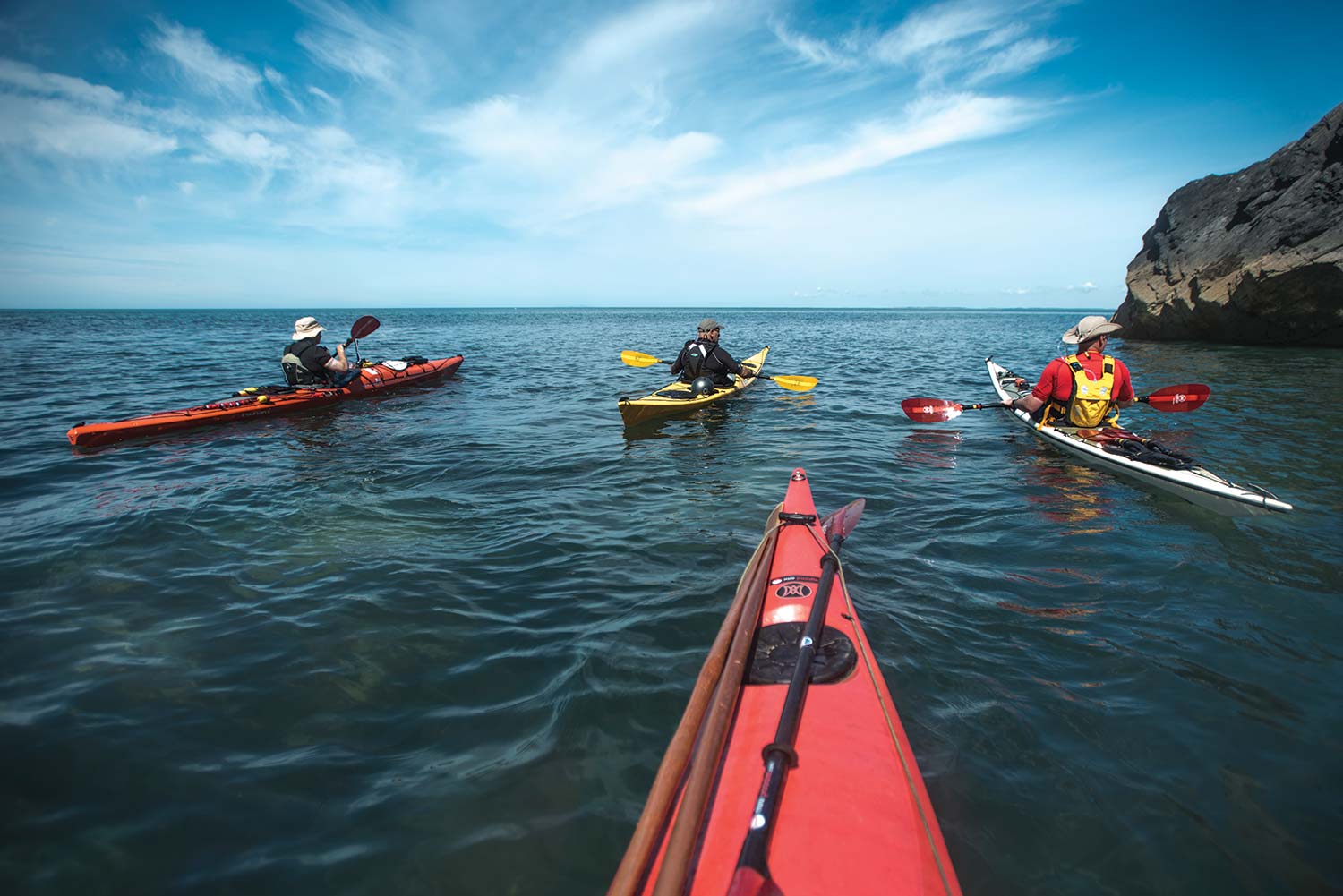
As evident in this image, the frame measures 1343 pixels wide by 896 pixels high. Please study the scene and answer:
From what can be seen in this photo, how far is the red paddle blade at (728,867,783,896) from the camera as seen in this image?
5.32 feet

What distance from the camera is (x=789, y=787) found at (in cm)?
205

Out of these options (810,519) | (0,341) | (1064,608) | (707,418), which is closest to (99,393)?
(707,418)

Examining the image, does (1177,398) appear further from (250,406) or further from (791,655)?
(250,406)

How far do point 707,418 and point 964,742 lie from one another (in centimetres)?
828

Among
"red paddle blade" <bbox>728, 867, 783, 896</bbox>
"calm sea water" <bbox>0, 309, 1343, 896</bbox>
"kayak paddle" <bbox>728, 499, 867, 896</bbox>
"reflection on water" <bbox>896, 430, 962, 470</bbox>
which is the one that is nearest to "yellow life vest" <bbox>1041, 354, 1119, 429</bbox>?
"calm sea water" <bbox>0, 309, 1343, 896</bbox>

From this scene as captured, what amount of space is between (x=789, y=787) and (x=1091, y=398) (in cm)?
822

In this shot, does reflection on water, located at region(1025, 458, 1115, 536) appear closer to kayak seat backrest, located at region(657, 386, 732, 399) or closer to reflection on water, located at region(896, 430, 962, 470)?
reflection on water, located at region(896, 430, 962, 470)

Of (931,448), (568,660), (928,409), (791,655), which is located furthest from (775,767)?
(928,409)

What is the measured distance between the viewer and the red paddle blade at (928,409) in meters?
9.79

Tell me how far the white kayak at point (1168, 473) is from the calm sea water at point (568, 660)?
0.85 ft

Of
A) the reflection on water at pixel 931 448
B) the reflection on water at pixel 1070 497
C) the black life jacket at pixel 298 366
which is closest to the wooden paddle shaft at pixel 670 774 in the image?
the reflection on water at pixel 1070 497

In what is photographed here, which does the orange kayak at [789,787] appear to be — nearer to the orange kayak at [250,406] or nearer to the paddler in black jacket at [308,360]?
the orange kayak at [250,406]

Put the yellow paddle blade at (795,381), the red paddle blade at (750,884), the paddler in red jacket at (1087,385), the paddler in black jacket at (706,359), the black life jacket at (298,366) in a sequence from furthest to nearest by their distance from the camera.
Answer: the yellow paddle blade at (795,381), the black life jacket at (298,366), the paddler in black jacket at (706,359), the paddler in red jacket at (1087,385), the red paddle blade at (750,884)

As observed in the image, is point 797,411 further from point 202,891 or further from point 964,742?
point 202,891
